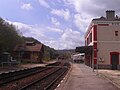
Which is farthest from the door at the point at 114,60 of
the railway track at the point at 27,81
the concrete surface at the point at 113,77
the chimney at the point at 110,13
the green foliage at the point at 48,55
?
the green foliage at the point at 48,55

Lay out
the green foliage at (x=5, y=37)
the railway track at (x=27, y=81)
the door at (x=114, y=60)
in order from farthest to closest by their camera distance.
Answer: the green foliage at (x=5, y=37), the door at (x=114, y=60), the railway track at (x=27, y=81)

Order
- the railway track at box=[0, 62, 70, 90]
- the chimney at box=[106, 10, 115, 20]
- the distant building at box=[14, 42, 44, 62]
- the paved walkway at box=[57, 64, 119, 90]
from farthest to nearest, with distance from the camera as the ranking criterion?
1. the distant building at box=[14, 42, 44, 62]
2. the chimney at box=[106, 10, 115, 20]
3. the railway track at box=[0, 62, 70, 90]
4. the paved walkway at box=[57, 64, 119, 90]

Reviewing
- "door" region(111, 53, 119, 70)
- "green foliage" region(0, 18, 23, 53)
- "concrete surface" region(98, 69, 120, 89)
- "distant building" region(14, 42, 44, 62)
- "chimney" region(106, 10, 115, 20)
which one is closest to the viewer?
"concrete surface" region(98, 69, 120, 89)

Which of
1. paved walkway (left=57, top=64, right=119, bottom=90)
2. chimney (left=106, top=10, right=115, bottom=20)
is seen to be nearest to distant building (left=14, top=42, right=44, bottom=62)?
chimney (left=106, top=10, right=115, bottom=20)

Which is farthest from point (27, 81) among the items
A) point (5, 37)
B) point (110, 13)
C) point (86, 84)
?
point (5, 37)

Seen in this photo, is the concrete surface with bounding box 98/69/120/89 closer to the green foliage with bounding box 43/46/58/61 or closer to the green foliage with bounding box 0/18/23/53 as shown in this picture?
the green foliage with bounding box 0/18/23/53

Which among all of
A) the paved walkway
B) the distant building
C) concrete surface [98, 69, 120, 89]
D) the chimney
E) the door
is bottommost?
the paved walkway

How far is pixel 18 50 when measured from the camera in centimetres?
9712

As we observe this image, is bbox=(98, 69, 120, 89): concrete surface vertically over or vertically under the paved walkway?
over

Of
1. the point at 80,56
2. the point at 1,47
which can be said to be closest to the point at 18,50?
the point at 80,56

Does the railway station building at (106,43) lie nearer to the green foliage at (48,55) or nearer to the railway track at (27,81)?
the railway track at (27,81)

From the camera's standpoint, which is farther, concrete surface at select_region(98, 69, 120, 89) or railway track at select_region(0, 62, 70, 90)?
concrete surface at select_region(98, 69, 120, 89)

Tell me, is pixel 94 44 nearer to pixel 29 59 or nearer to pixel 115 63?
pixel 115 63

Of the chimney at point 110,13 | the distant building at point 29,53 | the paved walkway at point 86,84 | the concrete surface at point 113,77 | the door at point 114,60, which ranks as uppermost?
the chimney at point 110,13
